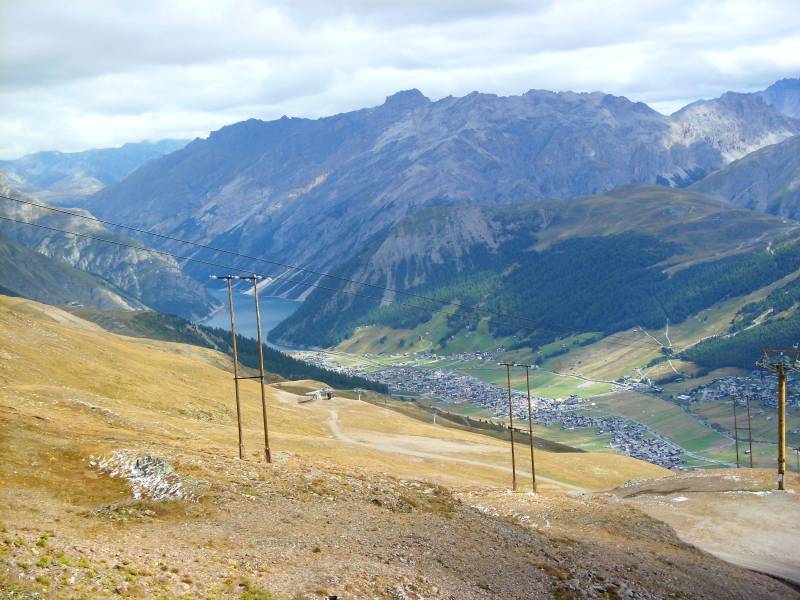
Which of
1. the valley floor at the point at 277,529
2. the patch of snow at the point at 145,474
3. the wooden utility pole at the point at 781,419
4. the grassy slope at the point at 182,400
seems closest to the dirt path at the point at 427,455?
the grassy slope at the point at 182,400

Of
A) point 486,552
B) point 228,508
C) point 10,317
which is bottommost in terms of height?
point 486,552

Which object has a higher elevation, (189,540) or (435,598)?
(189,540)

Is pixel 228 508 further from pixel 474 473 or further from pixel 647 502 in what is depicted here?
pixel 474 473

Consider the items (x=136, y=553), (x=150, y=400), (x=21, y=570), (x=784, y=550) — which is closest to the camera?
(x=21, y=570)

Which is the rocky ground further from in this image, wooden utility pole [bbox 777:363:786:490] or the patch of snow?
wooden utility pole [bbox 777:363:786:490]

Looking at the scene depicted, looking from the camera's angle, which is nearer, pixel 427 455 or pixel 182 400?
pixel 182 400

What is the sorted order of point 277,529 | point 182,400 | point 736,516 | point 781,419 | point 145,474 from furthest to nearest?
point 182,400 → point 781,419 → point 736,516 → point 145,474 → point 277,529

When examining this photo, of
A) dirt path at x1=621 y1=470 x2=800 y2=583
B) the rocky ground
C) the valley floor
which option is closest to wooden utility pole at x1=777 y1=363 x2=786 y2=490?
dirt path at x1=621 y1=470 x2=800 y2=583

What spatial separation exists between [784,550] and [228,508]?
4590cm

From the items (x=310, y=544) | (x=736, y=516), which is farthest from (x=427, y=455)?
(x=310, y=544)

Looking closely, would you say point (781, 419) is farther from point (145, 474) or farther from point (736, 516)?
point (145, 474)

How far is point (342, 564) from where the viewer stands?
43781 millimetres

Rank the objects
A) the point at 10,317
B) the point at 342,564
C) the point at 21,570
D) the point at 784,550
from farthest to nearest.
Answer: the point at 10,317
the point at 784,550
the point at 342,564
the point at 21,570

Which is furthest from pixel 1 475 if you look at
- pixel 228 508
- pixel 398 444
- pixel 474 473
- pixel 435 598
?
pixel 398 444
